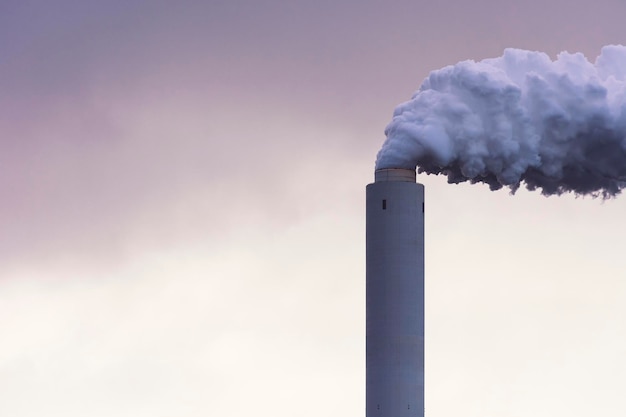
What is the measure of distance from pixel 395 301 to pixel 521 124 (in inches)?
499

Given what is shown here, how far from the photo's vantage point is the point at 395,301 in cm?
11094

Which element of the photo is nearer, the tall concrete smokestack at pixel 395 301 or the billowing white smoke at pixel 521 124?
the tall concrete smokestack at pixel 395 301

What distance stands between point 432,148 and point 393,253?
6288 millimetres

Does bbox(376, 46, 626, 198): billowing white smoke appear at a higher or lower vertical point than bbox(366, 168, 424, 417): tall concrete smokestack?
higher

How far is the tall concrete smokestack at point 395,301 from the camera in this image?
11031 centimetres

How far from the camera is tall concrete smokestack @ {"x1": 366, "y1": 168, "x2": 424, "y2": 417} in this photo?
110312 mm

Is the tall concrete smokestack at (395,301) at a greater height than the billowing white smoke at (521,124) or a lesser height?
lesser

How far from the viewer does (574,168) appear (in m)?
119

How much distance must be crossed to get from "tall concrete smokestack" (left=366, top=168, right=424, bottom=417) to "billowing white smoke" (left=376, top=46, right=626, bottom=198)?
274 centimetres

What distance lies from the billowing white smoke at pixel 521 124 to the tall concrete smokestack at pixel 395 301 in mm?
2736

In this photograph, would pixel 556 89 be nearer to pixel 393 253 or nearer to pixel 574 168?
pixel 574 168

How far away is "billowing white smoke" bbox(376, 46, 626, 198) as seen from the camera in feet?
374

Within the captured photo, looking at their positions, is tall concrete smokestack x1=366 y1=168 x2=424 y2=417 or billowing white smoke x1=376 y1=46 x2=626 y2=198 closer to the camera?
tall concrete smokestack x1=366 y1=168 x2=424 y2=417

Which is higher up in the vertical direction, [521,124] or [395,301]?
[521,124]
